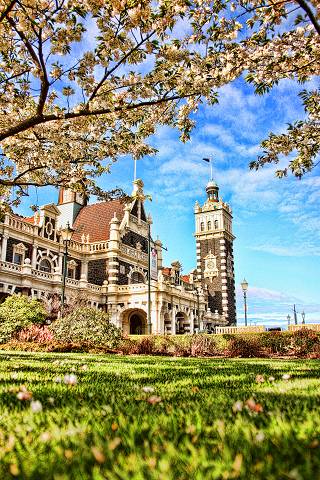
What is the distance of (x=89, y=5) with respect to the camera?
7.84 meters

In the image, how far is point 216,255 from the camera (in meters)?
66.4

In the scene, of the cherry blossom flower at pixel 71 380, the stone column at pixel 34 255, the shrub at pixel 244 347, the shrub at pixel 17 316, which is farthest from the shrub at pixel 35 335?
the stone column at pixel 34 255

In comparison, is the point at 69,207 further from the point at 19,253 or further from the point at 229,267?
the point at 229,267

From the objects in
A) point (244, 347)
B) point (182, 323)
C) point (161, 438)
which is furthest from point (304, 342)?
point (182, 323)

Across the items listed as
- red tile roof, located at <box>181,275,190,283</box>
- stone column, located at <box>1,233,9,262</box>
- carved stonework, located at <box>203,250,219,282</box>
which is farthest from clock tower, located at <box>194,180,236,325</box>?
stone column, located at <box>1,233,9,262</box>

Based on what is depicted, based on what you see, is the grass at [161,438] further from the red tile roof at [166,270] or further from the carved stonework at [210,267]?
the carved stonework at [210,267]

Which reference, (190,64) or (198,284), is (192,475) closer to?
(190,64)

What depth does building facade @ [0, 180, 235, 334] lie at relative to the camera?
31500mm

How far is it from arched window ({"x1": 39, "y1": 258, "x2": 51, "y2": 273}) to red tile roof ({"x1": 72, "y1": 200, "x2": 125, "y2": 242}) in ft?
27.8

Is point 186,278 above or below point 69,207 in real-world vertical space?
below

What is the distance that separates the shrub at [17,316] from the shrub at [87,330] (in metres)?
2.38

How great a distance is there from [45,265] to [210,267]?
36249mm

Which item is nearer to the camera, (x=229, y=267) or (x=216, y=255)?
(x=216, y=255)

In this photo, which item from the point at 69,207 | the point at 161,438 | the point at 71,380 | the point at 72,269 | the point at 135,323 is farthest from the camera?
the point at 69,207
